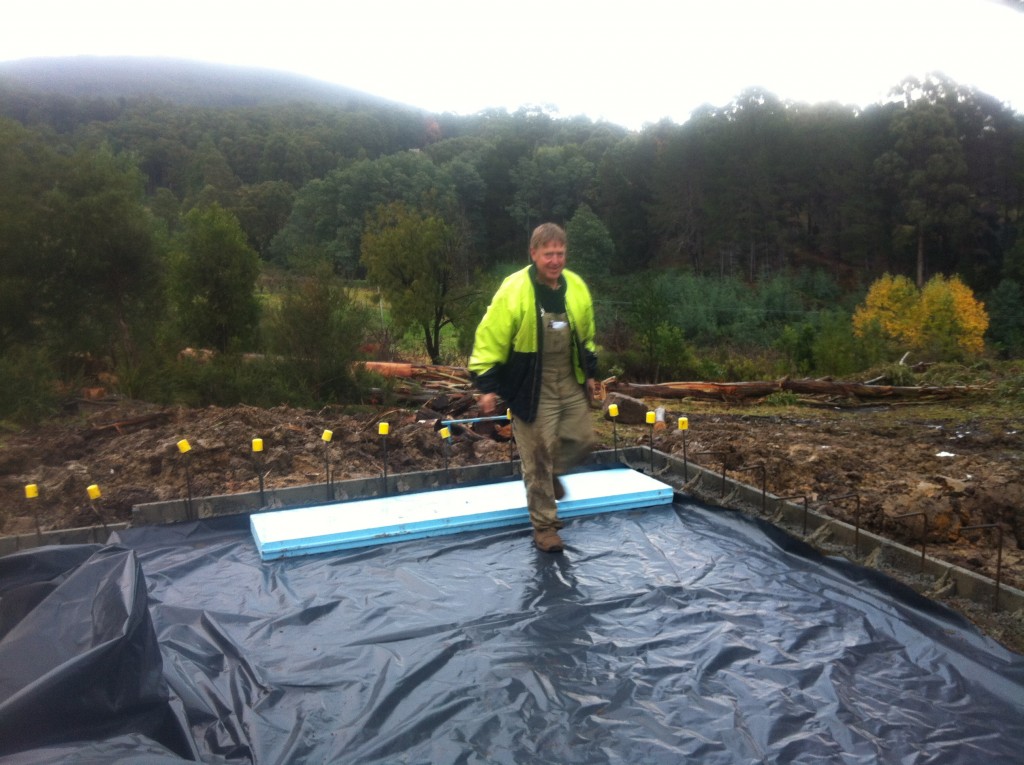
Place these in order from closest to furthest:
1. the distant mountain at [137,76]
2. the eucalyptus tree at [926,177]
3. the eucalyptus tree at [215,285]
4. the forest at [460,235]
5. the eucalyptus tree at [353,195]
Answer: the distant mountain at [137,76] → the forest at [460,235] → the eucalyptus tree at [215,285] → the eucalyptus tree at [926,177] → the eucalyptus tree at [353,195]

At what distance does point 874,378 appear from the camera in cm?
1176

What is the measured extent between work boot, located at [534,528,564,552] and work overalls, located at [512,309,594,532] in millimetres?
30

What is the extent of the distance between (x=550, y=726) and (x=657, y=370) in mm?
14415

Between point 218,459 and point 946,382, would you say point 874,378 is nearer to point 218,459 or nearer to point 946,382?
point 946,382

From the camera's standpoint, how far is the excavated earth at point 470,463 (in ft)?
11.8

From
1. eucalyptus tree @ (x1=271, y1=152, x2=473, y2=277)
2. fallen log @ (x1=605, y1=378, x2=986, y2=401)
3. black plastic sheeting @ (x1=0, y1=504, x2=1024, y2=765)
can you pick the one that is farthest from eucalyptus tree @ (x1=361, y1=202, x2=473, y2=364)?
black plastic sheeting @ (x1=0, y1=504, x2=1024, y2=765)

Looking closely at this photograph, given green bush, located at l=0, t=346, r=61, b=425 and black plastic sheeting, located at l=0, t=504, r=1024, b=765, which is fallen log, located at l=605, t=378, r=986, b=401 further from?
black plastic sheeting, located at l=0, t=504, r=1024, b=765

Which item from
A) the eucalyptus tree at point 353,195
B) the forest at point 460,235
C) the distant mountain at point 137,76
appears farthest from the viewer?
the eucalyptus tree at point 353,195

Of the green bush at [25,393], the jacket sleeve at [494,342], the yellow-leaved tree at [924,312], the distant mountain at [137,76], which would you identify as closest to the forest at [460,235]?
the green bush at [25,393]

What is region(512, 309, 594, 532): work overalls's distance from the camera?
358 centimetres

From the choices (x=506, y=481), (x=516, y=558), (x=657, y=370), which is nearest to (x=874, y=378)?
(x=657, y=370)

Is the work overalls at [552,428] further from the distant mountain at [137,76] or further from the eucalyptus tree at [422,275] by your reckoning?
the eucalyptus tree at [422,275]

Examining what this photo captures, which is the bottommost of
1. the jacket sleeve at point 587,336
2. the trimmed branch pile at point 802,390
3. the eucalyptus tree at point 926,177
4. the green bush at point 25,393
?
the trimmed branch pile at point 802,390

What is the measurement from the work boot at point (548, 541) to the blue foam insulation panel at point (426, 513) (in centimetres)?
37
